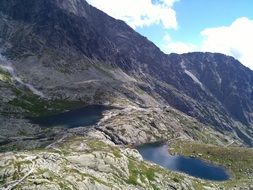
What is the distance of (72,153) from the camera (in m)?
105

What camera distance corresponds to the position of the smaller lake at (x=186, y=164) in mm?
148688

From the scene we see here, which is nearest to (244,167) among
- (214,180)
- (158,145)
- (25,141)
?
(214,180)

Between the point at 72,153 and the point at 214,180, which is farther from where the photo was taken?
the point at 214,180

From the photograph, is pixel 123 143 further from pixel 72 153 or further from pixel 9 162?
pixel 9 162

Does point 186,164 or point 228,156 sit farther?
point 228,156

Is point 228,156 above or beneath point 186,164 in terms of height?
above

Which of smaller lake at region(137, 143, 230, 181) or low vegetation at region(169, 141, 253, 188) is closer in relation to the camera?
smaller lake at region(137, 143, 230, 181)

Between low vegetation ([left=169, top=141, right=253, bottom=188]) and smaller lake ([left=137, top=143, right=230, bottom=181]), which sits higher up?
low vegetation ([left=169, top=141, right=253, bottom=188])

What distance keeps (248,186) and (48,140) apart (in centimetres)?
8075

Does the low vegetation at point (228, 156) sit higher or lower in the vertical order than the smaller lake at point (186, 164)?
higher

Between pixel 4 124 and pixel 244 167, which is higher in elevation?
pixel 244 167

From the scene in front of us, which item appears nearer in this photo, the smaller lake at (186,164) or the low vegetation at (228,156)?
the smaller lake at (186,164)

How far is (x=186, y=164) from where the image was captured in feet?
529

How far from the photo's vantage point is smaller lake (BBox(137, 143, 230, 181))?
14869cm
